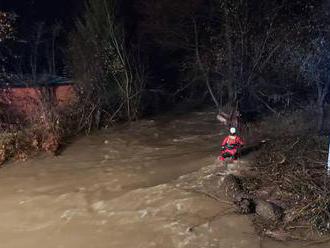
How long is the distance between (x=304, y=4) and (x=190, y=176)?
22.9 feet

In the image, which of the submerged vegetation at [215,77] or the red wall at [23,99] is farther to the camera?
the red wall at [23,99]

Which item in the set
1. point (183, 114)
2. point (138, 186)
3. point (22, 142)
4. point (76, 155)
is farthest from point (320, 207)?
point (183, 114)

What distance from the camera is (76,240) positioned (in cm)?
644

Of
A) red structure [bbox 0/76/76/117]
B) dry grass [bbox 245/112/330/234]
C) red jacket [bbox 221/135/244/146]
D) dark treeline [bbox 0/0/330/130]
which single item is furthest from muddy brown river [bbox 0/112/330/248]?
dark treeline [bbox 0/0/330/130]

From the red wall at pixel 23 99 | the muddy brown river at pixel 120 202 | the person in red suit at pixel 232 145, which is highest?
the red wall at pixel 23 99

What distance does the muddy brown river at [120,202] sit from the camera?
20.9 feet

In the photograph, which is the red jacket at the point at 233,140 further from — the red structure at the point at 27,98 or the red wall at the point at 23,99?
the red wall at the point at 23,99

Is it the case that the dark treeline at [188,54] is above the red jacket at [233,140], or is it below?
above

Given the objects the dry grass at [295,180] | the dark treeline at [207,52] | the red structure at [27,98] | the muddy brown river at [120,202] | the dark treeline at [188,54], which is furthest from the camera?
the red structure at [27,98]

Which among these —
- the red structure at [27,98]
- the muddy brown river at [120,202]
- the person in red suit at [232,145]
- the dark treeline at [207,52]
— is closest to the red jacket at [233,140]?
the person in red suit at [232,145]

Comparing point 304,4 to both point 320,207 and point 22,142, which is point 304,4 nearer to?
point 320,207

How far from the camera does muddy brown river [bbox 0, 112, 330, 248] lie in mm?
6355

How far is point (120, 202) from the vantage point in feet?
25.3

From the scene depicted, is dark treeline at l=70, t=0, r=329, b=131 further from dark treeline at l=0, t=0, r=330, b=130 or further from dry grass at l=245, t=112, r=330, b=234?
dry grass at l=245, t=112, r=330, b=234
